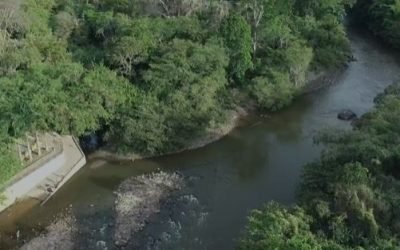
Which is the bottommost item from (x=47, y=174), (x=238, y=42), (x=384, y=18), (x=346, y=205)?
(x=47, y=174)

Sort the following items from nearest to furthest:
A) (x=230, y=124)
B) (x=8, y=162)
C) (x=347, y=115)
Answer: (x=8, y=162) → (x=230, y=124) → (x=347, y=115)

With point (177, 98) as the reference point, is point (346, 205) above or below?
below

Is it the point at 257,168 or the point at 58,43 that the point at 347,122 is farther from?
the point at 58,43

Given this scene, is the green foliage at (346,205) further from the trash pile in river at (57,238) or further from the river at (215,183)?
the trash pile in river at (57,238)

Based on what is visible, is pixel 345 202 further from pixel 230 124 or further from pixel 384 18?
pixel 384 18

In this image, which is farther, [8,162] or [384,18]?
[384,18]

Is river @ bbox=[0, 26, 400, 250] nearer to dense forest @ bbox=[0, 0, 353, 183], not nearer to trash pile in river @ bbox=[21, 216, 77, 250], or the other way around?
trash pile in river @ bbox=[21, 216, 77, 250]

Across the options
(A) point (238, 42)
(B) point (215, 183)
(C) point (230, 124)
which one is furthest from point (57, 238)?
(A) point (238, 42)

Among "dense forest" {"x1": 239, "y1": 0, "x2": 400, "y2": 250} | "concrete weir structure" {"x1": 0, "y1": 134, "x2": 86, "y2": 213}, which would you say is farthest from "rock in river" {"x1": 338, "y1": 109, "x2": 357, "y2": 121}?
"concrete weir structure" {"x1": 0, "y1": 134, "x2": 86, "y2": 213}
